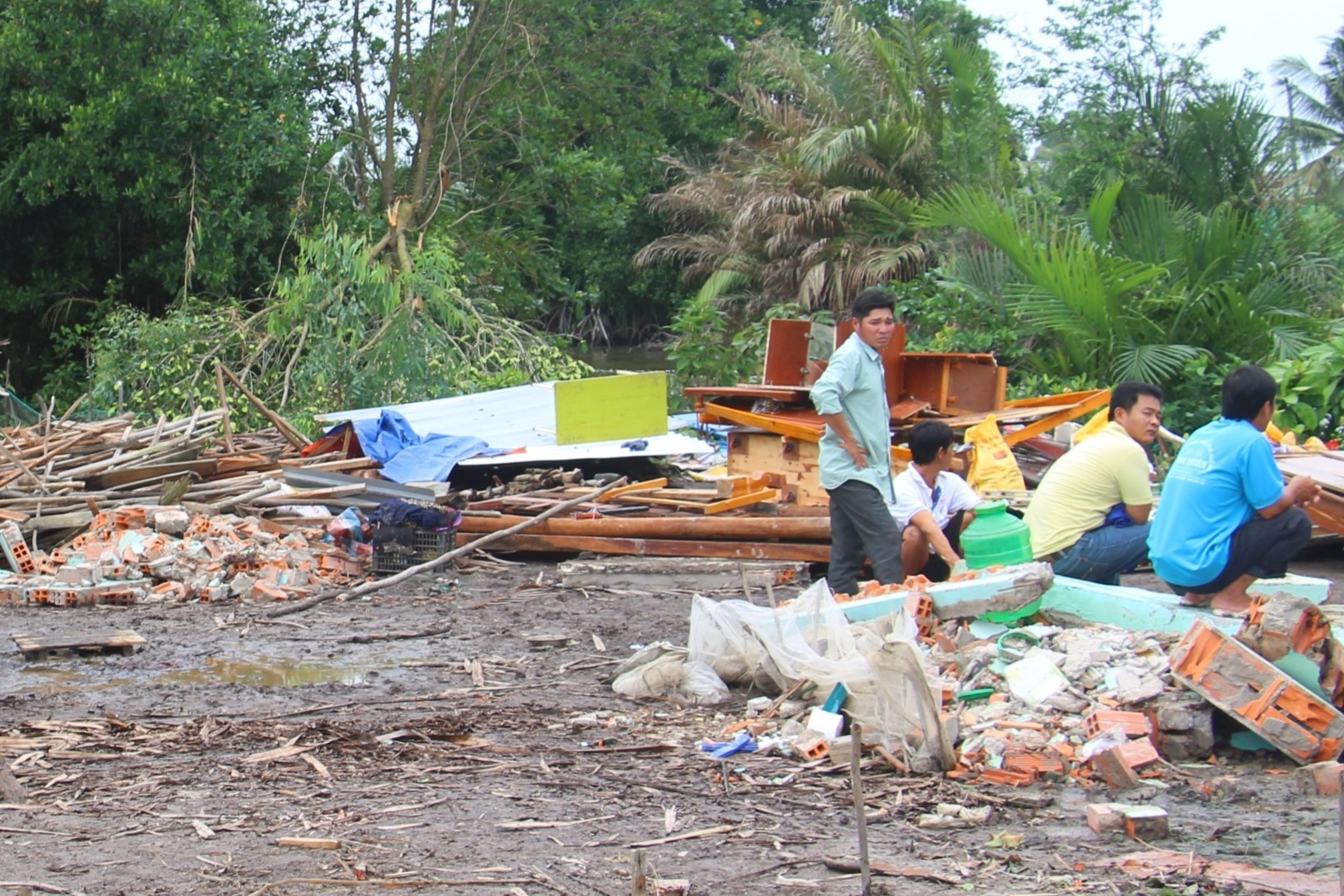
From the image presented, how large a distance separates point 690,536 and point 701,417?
2.20 meters

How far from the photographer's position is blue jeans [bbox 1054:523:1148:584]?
673cm

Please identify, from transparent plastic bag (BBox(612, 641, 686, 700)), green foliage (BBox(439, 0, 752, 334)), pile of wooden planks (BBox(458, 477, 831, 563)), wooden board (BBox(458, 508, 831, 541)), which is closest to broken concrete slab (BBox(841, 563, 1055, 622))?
transparent plastic bag (BBox(612, 641, 686, 700))

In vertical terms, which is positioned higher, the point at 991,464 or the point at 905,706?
the point at 991,464

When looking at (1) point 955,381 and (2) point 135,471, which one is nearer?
(2) point 135,471

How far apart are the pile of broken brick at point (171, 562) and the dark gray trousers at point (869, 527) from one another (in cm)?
377

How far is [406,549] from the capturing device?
9688mm

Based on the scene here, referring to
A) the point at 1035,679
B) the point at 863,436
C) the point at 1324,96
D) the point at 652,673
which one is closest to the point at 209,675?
the point at 652,673

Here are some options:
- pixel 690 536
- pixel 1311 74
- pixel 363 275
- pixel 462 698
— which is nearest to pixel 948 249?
pixel 363 275

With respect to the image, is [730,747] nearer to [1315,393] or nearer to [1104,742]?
[1104,742]

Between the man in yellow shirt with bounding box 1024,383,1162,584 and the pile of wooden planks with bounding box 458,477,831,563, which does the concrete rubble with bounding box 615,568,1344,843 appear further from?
the pile of wooden planks with bounding box 458,477,831,563

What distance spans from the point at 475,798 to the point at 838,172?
18.4 m

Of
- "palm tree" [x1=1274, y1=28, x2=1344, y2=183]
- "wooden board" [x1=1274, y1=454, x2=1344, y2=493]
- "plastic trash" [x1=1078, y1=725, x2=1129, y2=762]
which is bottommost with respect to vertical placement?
"plastic trash" [x1=1078, y1=725, x2=1129, y2=762]

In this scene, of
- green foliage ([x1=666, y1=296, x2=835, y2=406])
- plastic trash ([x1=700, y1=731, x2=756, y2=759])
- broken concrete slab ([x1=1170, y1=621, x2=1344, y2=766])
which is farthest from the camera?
green foliage ([x1=666, y1=296, x2=835, y2=406])

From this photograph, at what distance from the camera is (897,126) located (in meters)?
21.4
